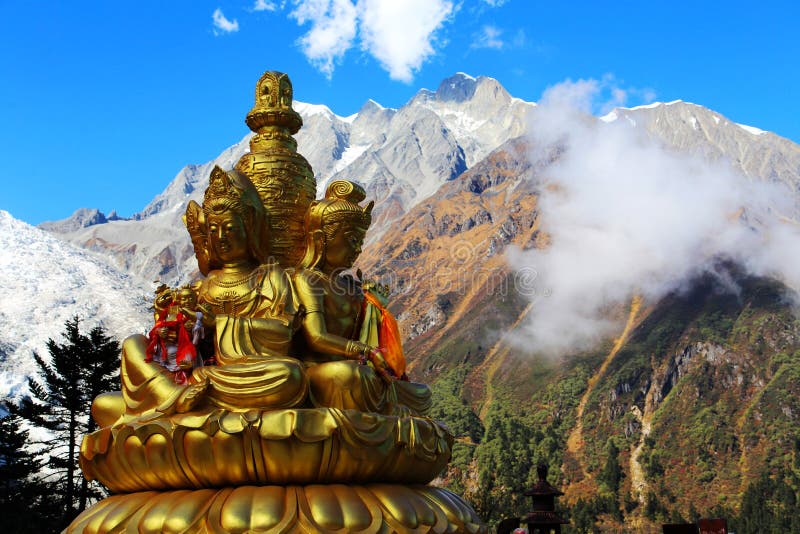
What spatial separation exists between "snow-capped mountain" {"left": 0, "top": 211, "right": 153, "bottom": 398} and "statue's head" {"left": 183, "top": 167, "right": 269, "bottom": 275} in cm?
3416

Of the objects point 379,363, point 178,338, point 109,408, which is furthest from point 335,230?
point 109,408

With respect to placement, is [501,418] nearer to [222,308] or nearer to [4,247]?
[4,247]

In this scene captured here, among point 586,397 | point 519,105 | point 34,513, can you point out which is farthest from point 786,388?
point 519,105

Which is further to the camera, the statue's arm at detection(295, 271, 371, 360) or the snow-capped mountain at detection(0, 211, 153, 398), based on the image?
the snow-capped mountain at detection(0, 211, 153, 398)

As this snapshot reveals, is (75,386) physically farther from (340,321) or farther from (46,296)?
(46,296)

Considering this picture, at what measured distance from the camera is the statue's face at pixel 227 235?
322 inches

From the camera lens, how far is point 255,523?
643 centimetres

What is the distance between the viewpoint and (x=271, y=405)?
694cm

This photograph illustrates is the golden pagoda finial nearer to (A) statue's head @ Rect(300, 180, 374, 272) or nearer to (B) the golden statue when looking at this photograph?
(B) the golden statue

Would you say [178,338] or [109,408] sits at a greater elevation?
[178,338]

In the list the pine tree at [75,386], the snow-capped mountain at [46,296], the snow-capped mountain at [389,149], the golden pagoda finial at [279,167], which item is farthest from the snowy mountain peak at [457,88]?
the golden pagoda finial at [279,167]

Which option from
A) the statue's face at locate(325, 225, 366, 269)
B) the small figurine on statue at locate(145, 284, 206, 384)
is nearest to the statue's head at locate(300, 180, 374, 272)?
the statue's face at locate(325, 225, 366, 269)

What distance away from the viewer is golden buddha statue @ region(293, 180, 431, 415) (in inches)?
286

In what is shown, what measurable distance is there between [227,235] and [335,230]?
99 centimetres
